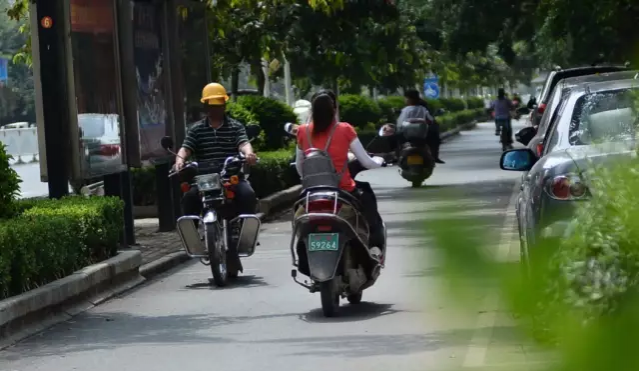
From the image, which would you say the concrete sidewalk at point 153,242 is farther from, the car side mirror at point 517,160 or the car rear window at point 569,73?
the car rear window at point 569,73

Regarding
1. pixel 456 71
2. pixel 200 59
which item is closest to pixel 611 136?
pixel 200 59

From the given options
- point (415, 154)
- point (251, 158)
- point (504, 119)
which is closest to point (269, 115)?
point (415, 154)

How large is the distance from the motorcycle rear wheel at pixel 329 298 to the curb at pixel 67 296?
1.97m

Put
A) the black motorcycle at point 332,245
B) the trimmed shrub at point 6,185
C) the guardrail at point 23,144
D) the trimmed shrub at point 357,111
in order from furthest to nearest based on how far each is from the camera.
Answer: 1. the guardrail at point 23,144
2. the trimmed shrub at point 357,111
3. the trimmed shrub at point 6,185
4. the black motorcycle at point 332,245

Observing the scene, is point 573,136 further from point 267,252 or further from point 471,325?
point 471,325

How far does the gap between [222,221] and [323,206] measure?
3096 mm

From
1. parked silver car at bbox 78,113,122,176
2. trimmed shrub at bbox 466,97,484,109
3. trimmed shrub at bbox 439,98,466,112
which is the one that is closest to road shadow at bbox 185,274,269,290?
parked silver car at bbox 78,113,122,176

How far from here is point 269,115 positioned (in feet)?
86.6

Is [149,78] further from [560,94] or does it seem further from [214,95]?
[560,94]

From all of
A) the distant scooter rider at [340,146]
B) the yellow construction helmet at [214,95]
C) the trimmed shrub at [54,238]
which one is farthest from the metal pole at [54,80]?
the distant scooter rider at [340,146]

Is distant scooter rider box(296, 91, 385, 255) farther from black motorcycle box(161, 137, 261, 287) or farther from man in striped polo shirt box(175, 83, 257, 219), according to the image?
man in striped polo shirt box(175, 83, 257, 219)

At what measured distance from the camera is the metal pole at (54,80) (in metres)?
13.4

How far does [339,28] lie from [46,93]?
9.68 m

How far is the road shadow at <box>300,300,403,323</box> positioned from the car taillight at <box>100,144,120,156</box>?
4.88 metres
